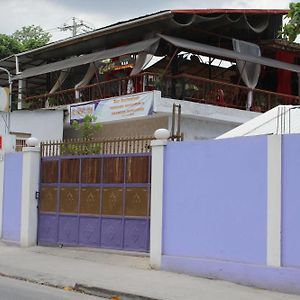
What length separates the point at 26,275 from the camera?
1009 cm

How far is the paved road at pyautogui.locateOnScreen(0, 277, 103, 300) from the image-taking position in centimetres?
825

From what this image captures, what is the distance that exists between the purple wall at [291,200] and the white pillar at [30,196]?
6.81m

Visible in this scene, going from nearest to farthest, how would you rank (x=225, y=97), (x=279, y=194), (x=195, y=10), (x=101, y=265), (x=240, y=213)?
(x=279, y=194) < (x=240, y=213) < (x=101, y=265) < (x=195, y=10) < (x=225, y=97)

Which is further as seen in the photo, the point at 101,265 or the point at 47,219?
the point at 47,219

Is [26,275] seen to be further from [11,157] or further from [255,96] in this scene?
[255,96]

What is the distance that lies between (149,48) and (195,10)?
1769mm

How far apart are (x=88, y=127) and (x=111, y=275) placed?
7710 millimetres

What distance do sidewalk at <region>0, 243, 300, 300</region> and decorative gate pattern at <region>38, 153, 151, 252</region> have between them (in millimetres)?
346

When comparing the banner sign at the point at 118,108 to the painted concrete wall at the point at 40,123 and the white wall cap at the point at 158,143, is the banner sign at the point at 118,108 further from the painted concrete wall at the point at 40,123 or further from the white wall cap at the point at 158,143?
the white wall cap at the point at 158,143

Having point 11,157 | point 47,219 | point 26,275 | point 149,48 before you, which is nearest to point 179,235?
point 26,275

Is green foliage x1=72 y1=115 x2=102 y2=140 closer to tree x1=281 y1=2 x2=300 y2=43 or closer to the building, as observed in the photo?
the building

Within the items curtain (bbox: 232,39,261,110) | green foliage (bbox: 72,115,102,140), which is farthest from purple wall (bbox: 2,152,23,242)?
curtain (bbox: 232,39,261,110)

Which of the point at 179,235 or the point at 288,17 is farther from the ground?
the point at 288,17

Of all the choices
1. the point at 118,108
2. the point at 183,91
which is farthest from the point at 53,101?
the point at 183,91
